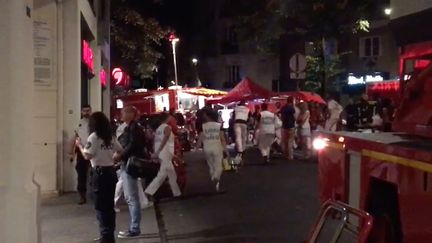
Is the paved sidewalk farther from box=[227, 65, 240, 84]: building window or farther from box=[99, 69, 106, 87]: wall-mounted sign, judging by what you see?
box=[227, 65, 240, 84]: building window

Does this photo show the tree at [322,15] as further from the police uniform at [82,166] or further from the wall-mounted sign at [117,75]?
the police uniform at [82,166]

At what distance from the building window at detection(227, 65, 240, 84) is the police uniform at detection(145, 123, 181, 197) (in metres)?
52.0

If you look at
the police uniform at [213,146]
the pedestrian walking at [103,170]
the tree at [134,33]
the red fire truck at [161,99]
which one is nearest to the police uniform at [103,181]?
the pedestrian walking at [103,170]

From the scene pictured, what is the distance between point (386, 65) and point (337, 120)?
28.5m

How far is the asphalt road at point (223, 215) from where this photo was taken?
368 inches

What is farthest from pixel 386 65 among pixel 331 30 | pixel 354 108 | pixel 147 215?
pixel 147 215

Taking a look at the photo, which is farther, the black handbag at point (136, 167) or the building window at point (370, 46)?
the building window at point (370, 46)

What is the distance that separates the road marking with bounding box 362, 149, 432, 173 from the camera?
15.3 feet

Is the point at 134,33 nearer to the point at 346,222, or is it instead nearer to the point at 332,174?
the point at 332,174

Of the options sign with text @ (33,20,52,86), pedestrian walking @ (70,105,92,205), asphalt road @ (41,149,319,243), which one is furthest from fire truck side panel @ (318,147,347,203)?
sign with text @ (33,20,52,86)

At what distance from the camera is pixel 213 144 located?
13.6 m

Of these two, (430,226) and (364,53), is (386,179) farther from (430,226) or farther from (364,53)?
(364,53)

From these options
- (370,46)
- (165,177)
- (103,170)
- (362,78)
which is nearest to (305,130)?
(165,177)

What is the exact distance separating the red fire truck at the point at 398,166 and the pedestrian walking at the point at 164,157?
4779 mm
